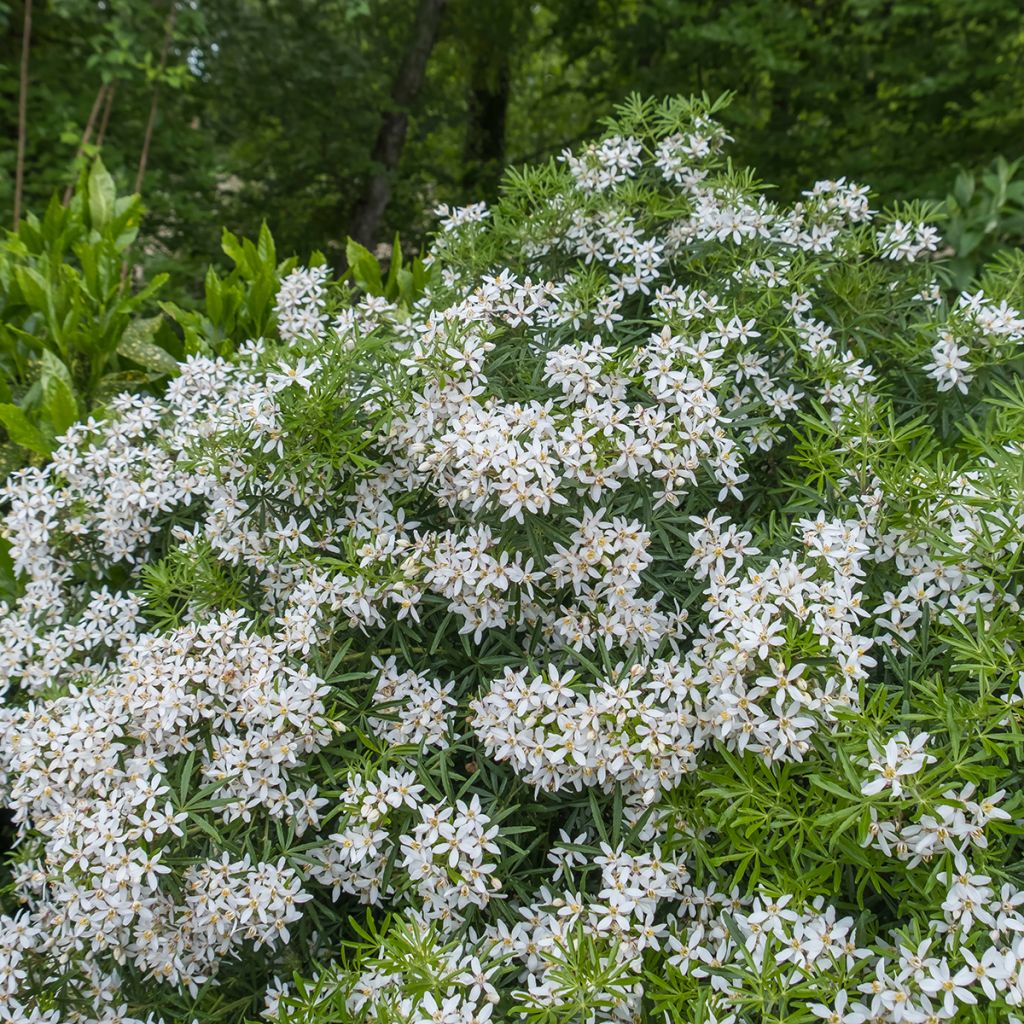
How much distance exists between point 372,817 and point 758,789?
27.9 inches

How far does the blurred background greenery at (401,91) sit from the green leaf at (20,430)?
3.00 meters

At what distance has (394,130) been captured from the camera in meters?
7.69

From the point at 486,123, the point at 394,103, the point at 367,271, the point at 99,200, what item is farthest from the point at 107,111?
the point at 486,123

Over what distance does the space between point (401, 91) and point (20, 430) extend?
17.8 ft

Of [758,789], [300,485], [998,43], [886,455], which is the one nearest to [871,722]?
[758,789]

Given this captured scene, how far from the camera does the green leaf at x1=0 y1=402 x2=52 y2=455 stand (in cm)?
317

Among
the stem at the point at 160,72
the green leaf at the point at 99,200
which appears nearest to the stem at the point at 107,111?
the stem at the point at 160,72

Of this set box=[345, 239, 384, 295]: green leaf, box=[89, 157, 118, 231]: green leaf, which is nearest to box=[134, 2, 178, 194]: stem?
box=[89, 157, 118, 231]: green leaf

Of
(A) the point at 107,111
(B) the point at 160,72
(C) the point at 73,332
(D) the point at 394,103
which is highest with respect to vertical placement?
(D) the point at 394,103

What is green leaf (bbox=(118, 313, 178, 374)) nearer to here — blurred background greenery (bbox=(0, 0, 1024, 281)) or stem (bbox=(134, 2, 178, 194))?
blurred background greenery (bbox=(0, 0, 1024, 281))

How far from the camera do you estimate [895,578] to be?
2.02m

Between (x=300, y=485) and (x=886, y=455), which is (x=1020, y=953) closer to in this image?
(x=886, y=455)

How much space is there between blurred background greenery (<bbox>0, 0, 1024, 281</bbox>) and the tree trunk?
17 mm

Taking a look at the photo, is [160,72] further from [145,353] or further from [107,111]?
[145,353]
